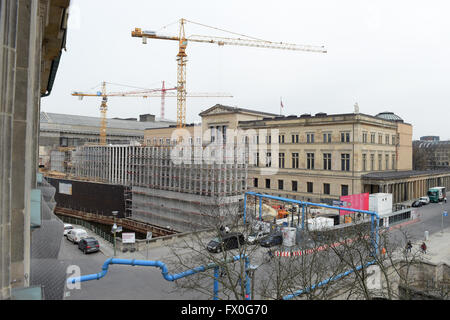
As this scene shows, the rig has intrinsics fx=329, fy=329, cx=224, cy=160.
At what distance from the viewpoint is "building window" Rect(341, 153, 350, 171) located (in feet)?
158

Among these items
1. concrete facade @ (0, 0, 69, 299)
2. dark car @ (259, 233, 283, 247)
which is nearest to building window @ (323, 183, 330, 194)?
dark car @ (259, 233, 283, 247)

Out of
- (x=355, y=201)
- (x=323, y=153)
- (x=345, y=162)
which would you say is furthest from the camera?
(x=323, y=153)

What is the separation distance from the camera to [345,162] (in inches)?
1906

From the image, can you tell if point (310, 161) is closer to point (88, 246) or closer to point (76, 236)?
point (76, 236)

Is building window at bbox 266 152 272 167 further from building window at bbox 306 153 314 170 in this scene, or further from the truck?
the truck

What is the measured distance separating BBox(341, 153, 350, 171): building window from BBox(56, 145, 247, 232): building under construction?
19.7 meters

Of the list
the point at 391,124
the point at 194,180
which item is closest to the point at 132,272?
Answer: the point at 194,180

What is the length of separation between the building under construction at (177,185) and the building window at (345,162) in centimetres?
1973

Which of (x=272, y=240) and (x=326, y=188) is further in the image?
(x=326, y=188)

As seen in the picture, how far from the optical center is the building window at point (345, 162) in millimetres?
48156

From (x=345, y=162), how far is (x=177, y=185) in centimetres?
2597

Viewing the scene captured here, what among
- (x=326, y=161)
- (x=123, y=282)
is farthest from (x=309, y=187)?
(x=123, y=282)
